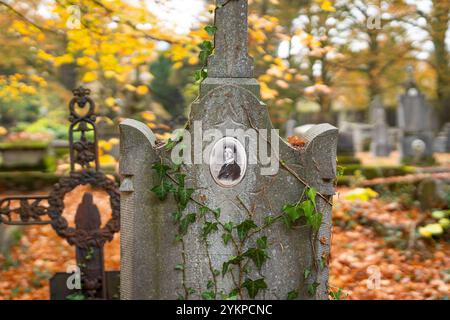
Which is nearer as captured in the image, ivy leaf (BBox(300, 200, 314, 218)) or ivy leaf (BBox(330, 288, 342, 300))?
ivy leaf (BBox(300, 200, 314, 218))

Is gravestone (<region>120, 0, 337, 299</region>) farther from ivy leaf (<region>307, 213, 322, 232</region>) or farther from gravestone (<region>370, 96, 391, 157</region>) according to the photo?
gravestone (<region>370, 96, 391, 157</region>)

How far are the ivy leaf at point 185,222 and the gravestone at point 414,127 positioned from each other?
32.1 ft

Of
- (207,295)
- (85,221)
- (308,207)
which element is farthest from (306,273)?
(85,221)

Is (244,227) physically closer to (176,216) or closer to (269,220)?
(269,220)

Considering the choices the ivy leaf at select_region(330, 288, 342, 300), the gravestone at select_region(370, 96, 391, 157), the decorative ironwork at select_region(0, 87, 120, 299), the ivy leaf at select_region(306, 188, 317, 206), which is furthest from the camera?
the gravestone at select_region(370, 96, 391, 157)

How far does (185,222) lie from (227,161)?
54 centimetres

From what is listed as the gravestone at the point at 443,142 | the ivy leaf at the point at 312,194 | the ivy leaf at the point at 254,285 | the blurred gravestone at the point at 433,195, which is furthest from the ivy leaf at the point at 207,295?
the gravestone at the point at 443,142

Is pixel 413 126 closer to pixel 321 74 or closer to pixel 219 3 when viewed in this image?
pixel 321 74

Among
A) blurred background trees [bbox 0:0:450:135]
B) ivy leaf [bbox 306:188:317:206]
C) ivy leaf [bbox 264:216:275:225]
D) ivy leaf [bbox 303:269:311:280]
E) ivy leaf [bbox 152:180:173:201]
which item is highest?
blurred background trees [bbox 0:0:450:135]

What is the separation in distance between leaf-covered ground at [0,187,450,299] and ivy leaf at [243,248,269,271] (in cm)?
197

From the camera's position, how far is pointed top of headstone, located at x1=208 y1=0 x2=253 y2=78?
10.6 ft

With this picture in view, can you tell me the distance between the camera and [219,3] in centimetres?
324

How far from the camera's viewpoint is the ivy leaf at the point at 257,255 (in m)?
3.21

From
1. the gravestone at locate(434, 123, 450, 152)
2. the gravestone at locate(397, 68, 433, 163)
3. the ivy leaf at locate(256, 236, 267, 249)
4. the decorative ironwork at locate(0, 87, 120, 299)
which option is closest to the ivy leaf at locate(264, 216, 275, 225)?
the ivy leaf at locate(256, 236, 267, 249)
